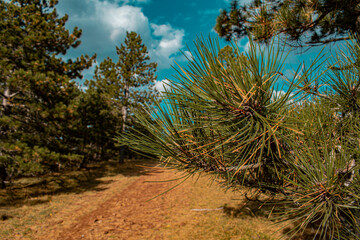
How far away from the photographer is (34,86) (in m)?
5.87

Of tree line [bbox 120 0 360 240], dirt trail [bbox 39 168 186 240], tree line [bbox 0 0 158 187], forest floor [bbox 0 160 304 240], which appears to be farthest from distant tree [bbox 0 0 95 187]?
tree line [bbox 120 0 360 240]

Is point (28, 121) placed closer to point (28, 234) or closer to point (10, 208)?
point (10, 208)

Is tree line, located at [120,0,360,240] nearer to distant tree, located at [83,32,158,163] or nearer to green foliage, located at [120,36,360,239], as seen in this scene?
green foliage, located at [120,36,360,239]

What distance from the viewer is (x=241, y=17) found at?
422cm

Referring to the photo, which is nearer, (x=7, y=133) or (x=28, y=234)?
(x=28, y=234)

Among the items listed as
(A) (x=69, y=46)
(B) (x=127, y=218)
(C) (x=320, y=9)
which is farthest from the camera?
(A) (x=69, y=46)

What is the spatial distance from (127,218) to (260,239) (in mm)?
3557

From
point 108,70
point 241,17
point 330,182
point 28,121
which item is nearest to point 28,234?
point 28,121

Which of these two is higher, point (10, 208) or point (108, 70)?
point (108, 70)

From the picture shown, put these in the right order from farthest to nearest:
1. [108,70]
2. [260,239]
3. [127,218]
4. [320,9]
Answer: [108,70]
[127,218]
[260,239]
[320,9]

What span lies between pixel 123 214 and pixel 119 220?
1.49 ft

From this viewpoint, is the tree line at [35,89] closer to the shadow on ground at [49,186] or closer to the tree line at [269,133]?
the shadow on ground at [49,186]

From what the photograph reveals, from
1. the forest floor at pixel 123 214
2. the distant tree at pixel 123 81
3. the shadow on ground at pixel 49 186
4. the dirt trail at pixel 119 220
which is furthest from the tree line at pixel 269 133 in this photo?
the distant tree at pixel 123 81

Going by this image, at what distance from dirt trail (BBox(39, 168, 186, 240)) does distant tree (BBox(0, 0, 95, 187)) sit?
6.39ft
